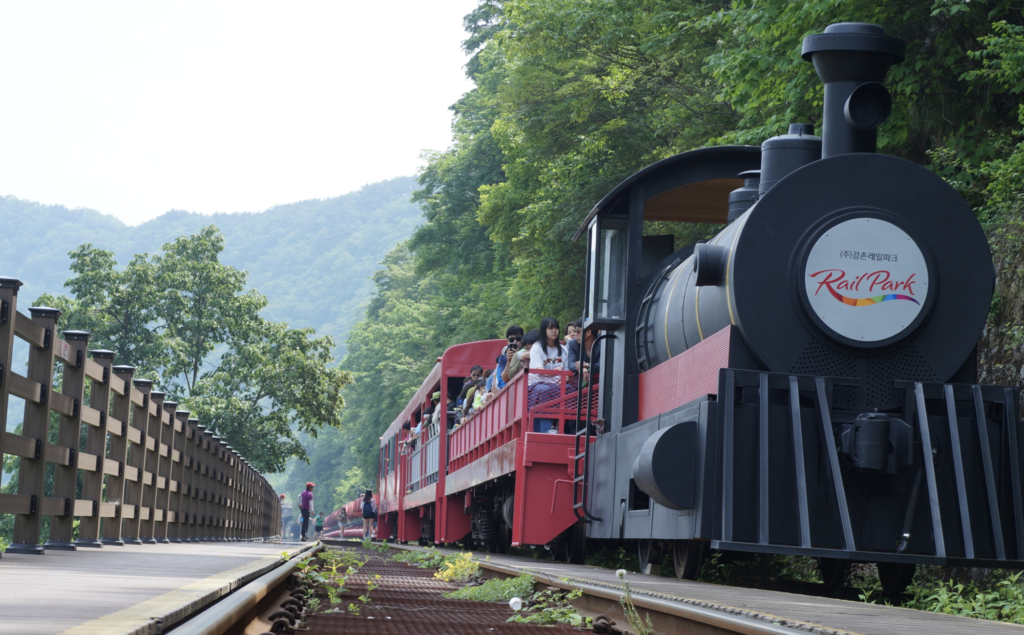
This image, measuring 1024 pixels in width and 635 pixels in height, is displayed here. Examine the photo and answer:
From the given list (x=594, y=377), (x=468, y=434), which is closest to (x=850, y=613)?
(x=594, y=377)

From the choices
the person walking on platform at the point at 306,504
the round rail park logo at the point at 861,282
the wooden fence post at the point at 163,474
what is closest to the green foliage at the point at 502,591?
the round rail park logo at the point at 861,282

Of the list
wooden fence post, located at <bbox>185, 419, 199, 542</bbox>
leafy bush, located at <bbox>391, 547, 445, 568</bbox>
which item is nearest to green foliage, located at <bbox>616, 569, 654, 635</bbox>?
leafy bush, located at <bbox>391, 547, 445, 568</bbox>

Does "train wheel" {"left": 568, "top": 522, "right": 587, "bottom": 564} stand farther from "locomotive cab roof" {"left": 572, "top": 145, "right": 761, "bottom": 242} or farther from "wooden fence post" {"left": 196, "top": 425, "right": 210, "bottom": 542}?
"wooden fence post" {"left": 196, "top": 425, "right": 210, "bottom": 542}

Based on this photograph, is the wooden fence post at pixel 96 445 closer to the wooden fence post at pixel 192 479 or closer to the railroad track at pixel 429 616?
the railroad track at pixel 429 616

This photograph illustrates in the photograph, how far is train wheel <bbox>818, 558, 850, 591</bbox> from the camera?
23.7 ft

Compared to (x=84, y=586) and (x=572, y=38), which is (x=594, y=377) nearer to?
(x=84, y=586)

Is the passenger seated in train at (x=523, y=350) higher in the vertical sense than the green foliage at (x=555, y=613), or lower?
higher

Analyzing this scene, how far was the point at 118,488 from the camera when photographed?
31.3ft

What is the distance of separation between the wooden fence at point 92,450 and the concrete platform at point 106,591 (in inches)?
32.0

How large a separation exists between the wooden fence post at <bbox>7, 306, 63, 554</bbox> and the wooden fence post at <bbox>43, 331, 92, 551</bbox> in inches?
7.9

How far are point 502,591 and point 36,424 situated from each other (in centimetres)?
327

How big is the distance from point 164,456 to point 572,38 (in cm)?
1200

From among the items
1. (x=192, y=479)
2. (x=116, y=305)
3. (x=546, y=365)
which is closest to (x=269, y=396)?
(x=116, y=305)

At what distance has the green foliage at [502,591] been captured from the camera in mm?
6203
